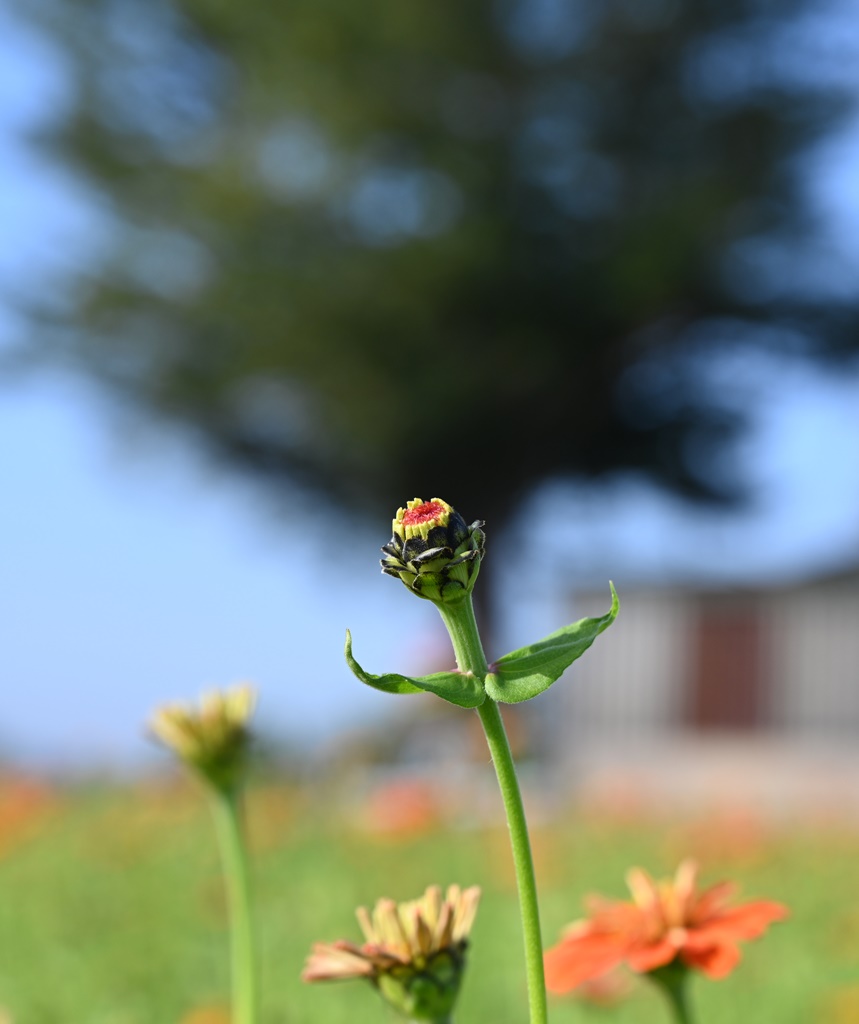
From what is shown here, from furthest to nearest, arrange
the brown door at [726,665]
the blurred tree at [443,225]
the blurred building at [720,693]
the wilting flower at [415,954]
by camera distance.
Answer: the blurred tree at [443,225] → the brown door at [726,665] → the blurred building at [720,693] → the wilting flower at [415,954]

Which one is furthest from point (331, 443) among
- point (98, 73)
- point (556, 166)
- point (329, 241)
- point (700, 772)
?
point (700, 772)

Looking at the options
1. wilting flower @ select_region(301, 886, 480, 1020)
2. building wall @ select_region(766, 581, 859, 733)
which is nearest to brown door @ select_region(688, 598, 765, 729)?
building wall @ select_region(766, 581, 859, 733)

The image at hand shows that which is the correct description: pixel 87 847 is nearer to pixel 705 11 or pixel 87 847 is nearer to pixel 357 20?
pixel 357 20

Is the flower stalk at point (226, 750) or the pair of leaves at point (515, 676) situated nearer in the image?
the pair of leaves at point (515, 676)

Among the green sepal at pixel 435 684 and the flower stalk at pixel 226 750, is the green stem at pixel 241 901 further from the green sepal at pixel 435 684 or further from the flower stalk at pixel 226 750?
the green sepal at pixel 435 684

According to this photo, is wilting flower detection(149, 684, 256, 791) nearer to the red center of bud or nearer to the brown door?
the red center of bud

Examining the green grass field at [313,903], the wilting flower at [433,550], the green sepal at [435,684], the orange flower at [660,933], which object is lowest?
the orange flower at [660,933]

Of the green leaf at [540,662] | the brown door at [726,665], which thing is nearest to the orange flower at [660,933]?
the green leaf at [540,662]
